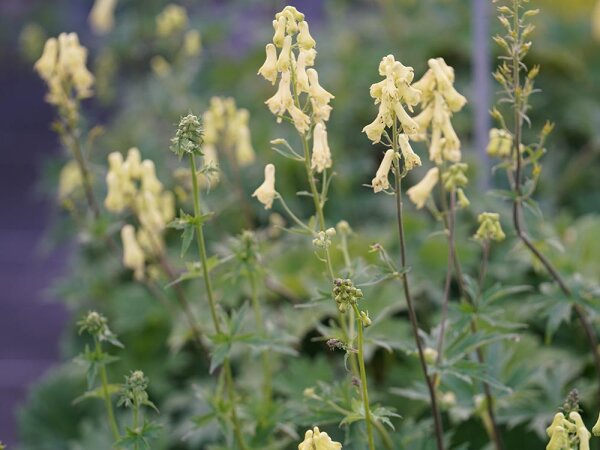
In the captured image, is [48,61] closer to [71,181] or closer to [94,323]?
[94,323]

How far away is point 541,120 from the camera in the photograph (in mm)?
5648

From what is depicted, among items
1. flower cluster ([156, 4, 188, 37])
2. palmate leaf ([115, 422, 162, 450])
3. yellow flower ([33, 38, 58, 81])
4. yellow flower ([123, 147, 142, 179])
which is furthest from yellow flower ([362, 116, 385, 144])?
flower cluster ([156, 4, 188, 37])

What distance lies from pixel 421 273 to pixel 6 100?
8.32 metres

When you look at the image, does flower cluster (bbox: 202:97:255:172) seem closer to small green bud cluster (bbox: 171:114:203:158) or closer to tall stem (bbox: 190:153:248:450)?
tall stem (bbox: 190:153:248:450)

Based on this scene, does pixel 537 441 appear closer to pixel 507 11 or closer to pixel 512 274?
pixel 512 274

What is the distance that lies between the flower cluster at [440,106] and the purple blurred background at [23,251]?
2.60 meters

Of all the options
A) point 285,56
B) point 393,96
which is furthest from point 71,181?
point 393,96

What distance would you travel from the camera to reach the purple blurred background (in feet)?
18.7

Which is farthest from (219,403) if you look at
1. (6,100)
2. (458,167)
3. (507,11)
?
(6,100)

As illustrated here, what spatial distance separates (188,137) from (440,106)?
61cm

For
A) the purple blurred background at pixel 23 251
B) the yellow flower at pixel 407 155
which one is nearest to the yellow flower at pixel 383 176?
the yellow flower at pixel 407 155

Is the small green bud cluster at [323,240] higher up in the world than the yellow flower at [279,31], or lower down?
lower down

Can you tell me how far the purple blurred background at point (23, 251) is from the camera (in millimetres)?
5688

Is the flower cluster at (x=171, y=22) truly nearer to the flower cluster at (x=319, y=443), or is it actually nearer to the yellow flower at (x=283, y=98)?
the yellow flower at (x=283, y=98)
